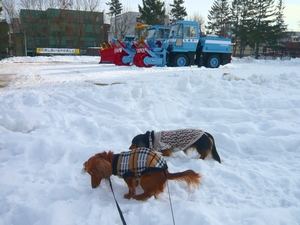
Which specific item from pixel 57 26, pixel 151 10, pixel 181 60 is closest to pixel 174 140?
pixel 181 60

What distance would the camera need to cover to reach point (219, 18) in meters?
49.8

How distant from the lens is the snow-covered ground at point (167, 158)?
2525mm

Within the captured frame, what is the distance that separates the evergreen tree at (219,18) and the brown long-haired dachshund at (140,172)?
48680 mm

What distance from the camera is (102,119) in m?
5.50

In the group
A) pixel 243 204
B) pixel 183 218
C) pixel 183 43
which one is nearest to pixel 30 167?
pixel 183 218

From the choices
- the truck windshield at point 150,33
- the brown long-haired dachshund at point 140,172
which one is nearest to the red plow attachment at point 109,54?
the truck windshield at point 150,33

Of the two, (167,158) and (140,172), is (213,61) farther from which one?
(140,172)

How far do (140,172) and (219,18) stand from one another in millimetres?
51864

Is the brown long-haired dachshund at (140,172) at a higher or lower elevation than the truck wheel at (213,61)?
lower

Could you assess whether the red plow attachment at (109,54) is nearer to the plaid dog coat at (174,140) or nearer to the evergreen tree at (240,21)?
the plaid dog coat at (174,140)

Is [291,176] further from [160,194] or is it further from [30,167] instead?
[30,167]

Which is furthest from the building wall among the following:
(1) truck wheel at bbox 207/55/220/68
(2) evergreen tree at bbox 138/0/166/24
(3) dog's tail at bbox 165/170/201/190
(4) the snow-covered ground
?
(3) dog's tail at bbox 165/170/201/190

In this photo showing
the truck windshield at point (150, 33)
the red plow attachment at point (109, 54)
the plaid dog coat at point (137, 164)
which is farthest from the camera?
the red plow attachment at point (109, 54)

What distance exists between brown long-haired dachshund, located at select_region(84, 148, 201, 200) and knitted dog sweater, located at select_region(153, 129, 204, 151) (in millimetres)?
897
